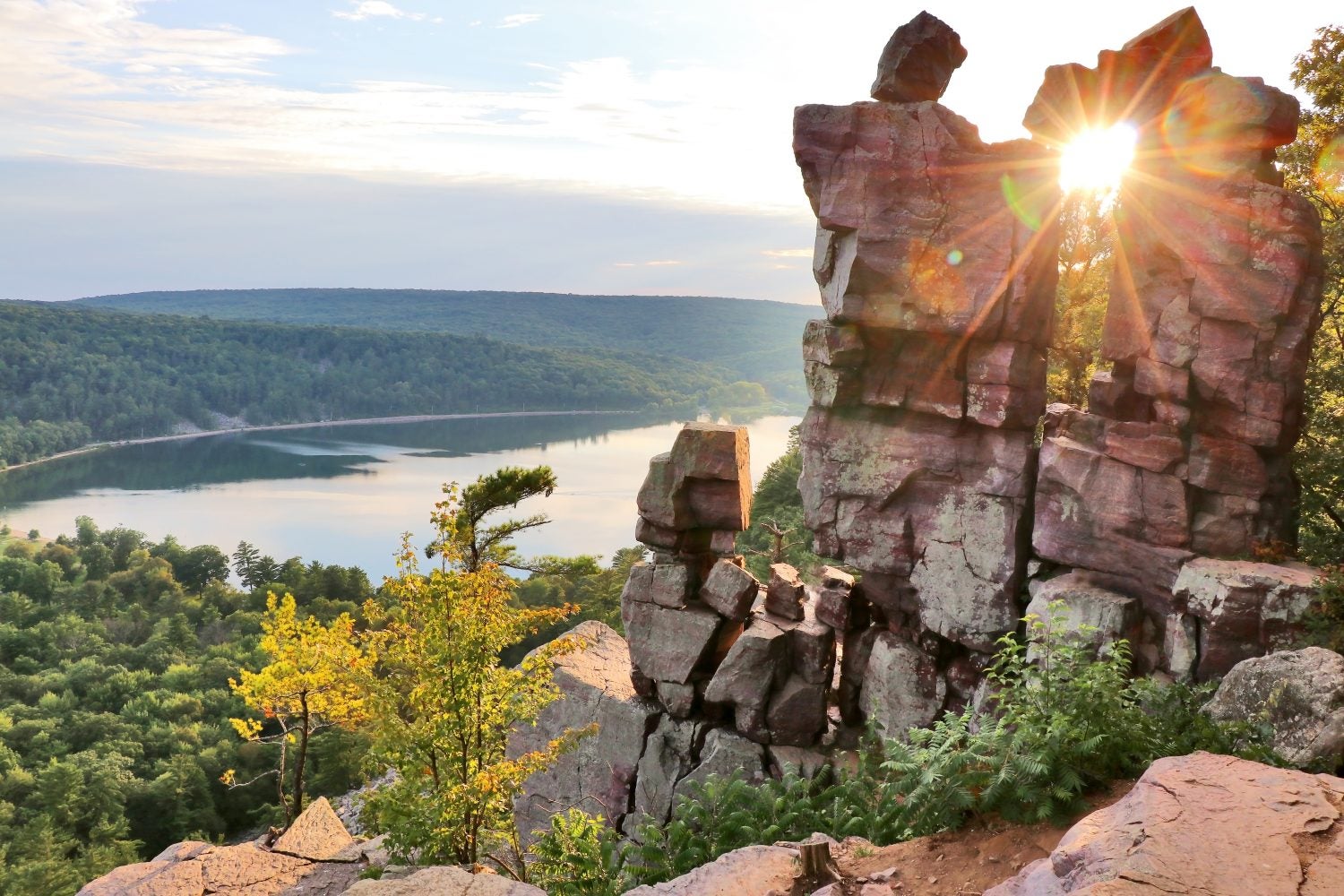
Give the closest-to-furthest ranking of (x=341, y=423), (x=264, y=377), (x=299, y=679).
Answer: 1. (x=299, y=679)
2. (x=341, y=423)
3. (x=264, y=377)

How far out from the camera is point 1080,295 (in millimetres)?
22125

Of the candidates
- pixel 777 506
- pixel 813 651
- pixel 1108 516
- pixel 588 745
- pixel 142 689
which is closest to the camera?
pixel 1108 516

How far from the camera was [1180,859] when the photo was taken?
5.66 metres

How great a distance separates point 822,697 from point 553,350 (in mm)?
156331

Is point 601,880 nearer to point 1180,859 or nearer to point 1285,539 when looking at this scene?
point 1180,859

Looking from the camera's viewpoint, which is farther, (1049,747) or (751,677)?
(751,677)

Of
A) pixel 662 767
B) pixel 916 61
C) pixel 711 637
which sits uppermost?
pixel 916 61

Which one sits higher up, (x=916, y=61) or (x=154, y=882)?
(x=916, y=61)

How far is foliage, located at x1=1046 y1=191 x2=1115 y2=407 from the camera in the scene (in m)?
19.9

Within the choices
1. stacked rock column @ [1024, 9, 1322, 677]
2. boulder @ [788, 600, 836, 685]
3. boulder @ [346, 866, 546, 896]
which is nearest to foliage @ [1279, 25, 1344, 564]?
stacked rock column @ [1024, 9, 1322, 677]

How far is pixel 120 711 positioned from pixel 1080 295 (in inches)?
1661

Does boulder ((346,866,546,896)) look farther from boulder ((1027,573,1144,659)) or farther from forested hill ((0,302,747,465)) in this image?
forested hill ((0,302,747,465))

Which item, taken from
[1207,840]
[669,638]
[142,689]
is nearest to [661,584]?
[669,638]

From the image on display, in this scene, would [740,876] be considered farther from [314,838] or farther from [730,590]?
[314,838]
